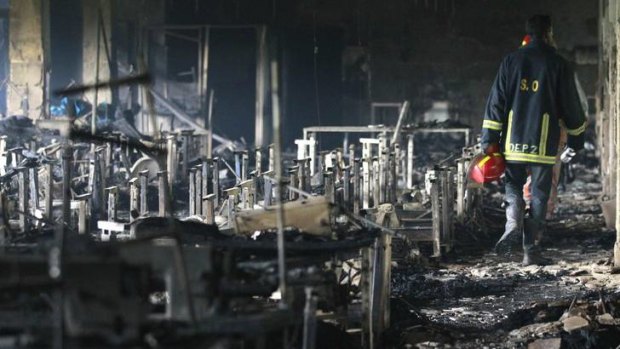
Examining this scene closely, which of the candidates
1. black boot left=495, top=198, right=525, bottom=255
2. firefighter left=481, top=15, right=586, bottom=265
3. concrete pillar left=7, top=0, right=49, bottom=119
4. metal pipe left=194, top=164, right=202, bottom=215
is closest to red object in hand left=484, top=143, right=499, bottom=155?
firefighter left=481, top=15, right=586, bottom=265

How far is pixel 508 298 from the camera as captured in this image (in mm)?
10344

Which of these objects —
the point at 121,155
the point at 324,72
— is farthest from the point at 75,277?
the point at 324,72

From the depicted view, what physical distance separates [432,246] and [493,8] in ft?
54.4

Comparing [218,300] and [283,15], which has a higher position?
[283,15]

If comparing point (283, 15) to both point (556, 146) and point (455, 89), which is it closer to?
point (455, 89)

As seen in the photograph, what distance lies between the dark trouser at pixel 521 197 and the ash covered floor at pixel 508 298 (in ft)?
1.14

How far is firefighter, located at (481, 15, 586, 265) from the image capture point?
11.6m

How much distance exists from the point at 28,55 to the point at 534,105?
616 inches

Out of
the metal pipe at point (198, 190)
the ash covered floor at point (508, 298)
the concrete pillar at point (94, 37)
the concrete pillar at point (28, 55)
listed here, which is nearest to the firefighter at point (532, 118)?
the ash covered floor at point (508, 298)

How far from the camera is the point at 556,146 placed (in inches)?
459

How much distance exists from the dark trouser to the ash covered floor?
35 cm

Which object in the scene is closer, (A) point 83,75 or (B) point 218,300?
(B) point 218,300

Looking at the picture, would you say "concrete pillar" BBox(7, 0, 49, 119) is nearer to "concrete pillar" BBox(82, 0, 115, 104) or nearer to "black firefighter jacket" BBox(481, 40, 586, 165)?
"concrete pillar" BBox(82, 0, 115, 104)

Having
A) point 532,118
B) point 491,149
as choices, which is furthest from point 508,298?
point 532,118
